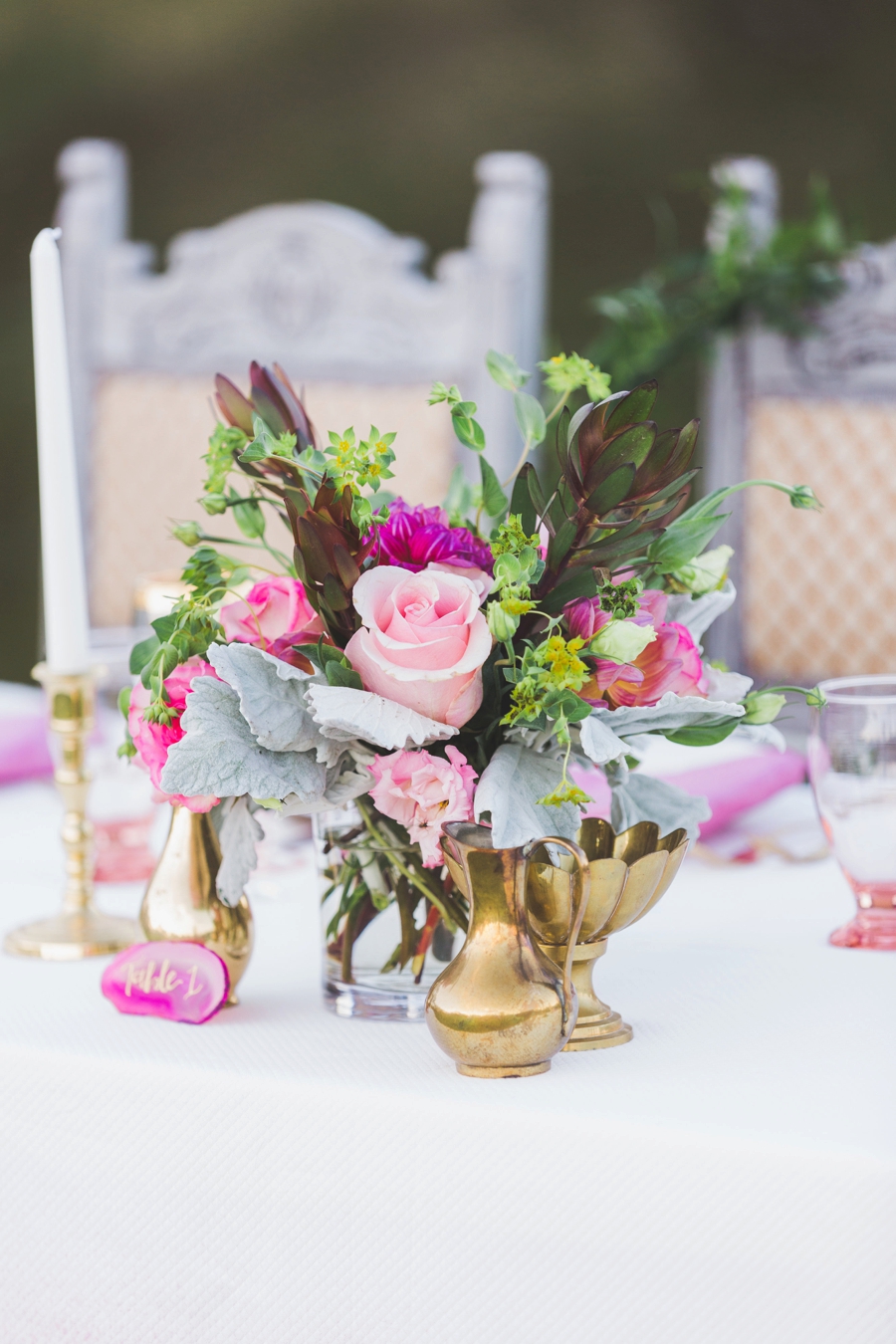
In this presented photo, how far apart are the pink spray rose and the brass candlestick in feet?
1.17

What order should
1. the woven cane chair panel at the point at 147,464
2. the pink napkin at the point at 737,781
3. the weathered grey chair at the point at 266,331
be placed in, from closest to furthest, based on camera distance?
1. the pink napkin at the point at 737,781
2. the weathered grey chair at the point at 266,331
3. the woven cane chair panel at the point at 147,464

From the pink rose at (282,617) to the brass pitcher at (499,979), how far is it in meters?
0.12

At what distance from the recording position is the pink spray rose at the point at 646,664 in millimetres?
→ 600

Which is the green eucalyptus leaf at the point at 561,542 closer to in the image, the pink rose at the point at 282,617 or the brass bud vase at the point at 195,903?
the pink rose at the point at 282,617

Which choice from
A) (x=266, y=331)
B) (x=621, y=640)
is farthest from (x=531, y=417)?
(x=266, y=331)

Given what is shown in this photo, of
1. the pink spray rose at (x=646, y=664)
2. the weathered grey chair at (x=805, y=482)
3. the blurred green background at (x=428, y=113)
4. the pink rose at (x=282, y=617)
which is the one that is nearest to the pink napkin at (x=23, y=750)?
the pink rose at (x=282, y=617)

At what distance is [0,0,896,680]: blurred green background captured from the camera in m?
3.51

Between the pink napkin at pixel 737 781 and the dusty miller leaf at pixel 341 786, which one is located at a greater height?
the dusty miller leaf at pixel 341 786

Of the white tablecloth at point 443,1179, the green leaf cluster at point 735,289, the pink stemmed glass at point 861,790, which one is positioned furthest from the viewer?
the green leaf cluster at point 735,289

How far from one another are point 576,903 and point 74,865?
38cm

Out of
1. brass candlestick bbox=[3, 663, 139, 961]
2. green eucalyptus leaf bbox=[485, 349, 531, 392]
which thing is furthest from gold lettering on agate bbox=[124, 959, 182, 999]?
green eucalyptus leaf bbox=[485, 349, 531, 392]

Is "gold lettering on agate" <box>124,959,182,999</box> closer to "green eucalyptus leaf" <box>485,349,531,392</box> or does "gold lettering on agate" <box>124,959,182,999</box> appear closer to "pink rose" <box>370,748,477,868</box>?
"pink rose" <box>370,748,477,868</box>

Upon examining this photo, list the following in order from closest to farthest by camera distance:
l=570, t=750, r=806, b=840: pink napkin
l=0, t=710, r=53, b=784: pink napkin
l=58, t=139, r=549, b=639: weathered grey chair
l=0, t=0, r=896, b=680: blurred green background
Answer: l=570, t=750, r=806, b=840: pink napkin < l=0, t=710, r=53, b=784: pink napkin < l=58, t=139, r=549, b=639: weathered grey chair < l=0, t=0, r=896, b=680: blurred green background

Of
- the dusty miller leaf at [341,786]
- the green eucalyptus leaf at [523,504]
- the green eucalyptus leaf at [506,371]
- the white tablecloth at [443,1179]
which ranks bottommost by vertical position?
the white tablecloth at [443,1179]
